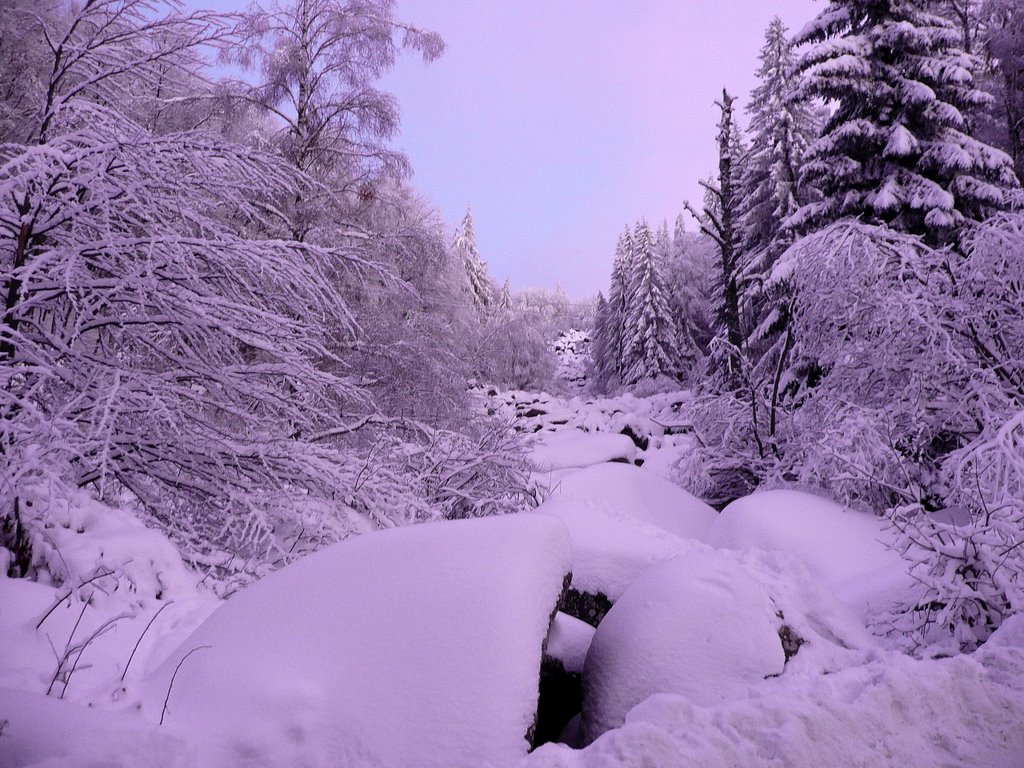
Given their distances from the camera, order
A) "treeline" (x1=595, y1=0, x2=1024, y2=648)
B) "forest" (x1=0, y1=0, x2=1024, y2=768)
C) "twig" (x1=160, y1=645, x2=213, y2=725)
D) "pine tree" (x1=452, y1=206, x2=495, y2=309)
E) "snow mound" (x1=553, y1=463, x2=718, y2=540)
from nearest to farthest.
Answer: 1. "twig" (x1=160, y1=645, x2=213, y2=725)
2. "forest" (x1=0, y1=0, x2=1024, y2=768)
3. "treeline" (x1=595, y1=0, x2=1024, y2=648)
4. "snow mound" (x1=553, y1=463, x2=718, y2=540)
5. "pine tree" (x1=452, y1=206, x2=495, y2=309)

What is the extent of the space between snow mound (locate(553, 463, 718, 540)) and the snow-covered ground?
3.89 metres

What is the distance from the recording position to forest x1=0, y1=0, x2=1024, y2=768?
2.22m

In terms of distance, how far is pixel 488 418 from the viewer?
933cm

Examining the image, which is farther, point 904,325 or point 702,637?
point 904,325

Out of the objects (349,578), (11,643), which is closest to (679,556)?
(349,578)

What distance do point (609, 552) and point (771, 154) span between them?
65.7 feet

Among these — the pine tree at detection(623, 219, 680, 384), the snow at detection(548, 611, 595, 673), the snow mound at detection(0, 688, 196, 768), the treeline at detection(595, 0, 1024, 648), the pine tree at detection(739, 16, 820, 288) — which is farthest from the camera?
the pine tree at detection(623, 219, 680, 384)

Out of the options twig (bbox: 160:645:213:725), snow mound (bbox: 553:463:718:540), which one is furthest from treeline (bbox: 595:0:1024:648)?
twig (bbox: 160:645:213:725)

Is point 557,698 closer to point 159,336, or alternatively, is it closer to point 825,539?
point 825,539

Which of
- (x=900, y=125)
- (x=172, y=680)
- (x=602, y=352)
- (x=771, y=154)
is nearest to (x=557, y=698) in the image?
(x=172, y=680)

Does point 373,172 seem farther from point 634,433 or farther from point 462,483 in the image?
point 634,433

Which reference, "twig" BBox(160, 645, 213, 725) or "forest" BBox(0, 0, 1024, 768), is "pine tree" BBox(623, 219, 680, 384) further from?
"twig" BBox(160, 645, 213, 725)

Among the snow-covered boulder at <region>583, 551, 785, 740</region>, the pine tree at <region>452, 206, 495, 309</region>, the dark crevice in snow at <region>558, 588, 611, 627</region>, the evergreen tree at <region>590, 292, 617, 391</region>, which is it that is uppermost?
the pine tree at <region>452, 206, 495, 309</region>

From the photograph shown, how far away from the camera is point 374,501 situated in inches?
182
